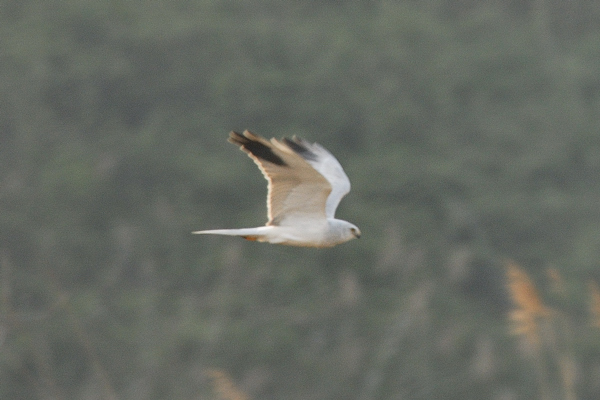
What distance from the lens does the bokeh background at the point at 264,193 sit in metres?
14.6

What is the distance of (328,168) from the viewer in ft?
18.9

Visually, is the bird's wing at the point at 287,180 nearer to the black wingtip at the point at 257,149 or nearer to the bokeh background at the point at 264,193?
the black wingtip at the point at 257,149

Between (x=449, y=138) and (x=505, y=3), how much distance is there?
465 cm

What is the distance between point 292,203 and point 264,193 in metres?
12.1

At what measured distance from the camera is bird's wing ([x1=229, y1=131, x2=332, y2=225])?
461cm

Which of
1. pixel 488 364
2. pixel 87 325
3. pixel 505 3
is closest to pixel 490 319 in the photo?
pixel 488 364

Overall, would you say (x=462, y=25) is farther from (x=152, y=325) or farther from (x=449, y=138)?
(x=152, y=325)

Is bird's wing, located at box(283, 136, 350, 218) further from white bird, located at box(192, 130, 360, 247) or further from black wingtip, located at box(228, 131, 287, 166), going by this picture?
A: black wingtip, located at box(228, 131, 287, 166)

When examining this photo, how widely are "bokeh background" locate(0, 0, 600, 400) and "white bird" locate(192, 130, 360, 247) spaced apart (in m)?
7.13

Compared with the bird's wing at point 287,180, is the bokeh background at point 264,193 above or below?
above

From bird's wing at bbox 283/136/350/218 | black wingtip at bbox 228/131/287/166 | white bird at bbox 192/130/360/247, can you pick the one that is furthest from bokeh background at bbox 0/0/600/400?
black wingtip at bbox 228/131/287/166

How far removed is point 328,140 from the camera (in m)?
18.2

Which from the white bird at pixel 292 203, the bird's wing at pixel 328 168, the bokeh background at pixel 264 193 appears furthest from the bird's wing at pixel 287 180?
the bokeh background at pixel 264 193

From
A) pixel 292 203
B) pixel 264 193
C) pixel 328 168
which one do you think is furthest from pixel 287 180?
pixel 264 193
